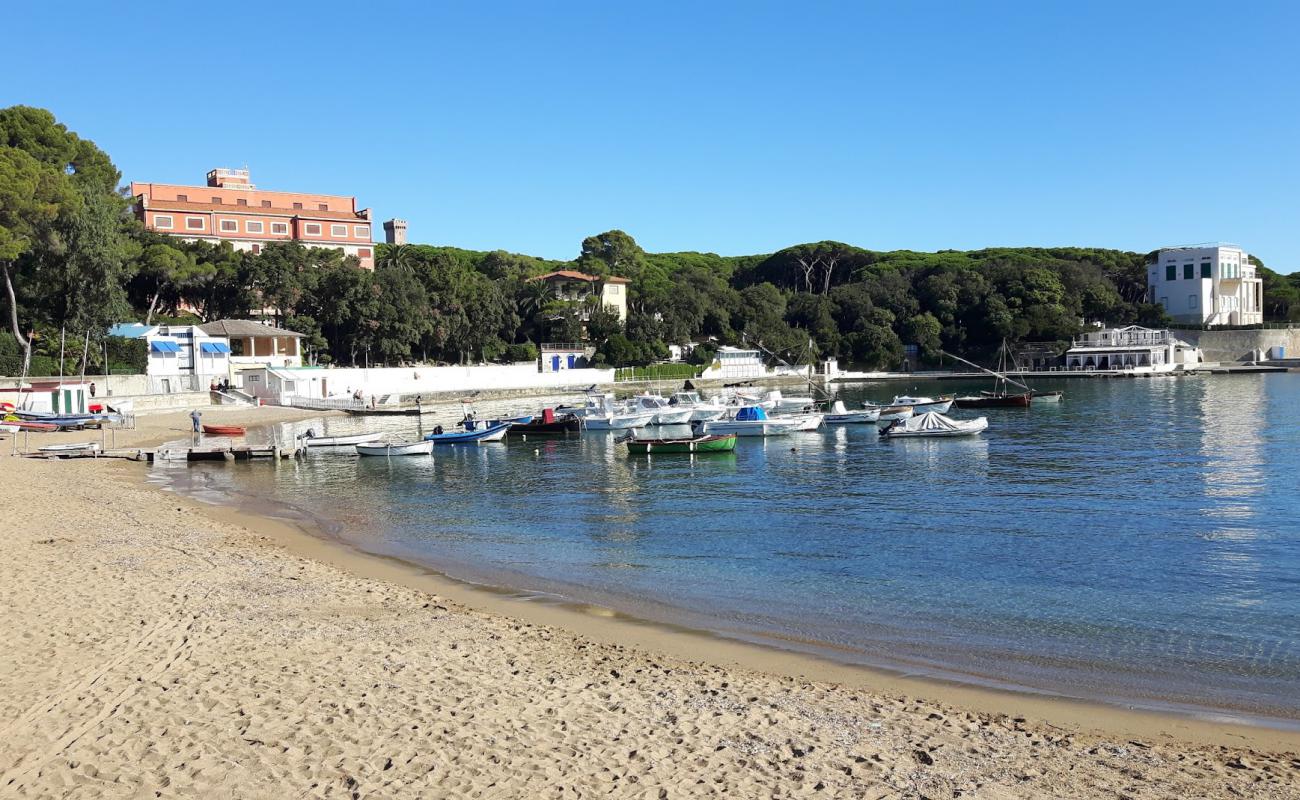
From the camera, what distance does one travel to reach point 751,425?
5119cm

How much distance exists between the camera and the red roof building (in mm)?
95188

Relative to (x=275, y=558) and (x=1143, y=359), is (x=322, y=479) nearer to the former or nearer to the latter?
(x=275, y=558)

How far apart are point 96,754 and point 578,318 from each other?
304 feet

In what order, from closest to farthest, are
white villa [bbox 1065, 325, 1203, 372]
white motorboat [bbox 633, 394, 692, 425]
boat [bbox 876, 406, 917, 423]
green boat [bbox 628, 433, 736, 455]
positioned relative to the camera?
green boat [bbox 628, 433, 736, 455] → white motorboat [bbox 633, 394, 692, 425] → boat [bbox 876, 406, 917, 423] → white villa [bbox 1065, 325, 1203, 372]

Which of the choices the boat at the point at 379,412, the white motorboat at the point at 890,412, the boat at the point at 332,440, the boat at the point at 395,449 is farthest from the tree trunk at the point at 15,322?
the white motorboat at the point at 890,412

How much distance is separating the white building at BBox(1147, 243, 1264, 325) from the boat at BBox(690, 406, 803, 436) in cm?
10221

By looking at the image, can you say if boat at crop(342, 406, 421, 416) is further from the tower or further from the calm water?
the tower

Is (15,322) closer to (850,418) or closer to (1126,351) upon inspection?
(850,418)

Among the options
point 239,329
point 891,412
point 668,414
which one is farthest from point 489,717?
point 239,329

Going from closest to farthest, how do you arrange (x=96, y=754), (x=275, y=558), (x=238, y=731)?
1. (x=96, y=754)
2. (x=238, y=731)
3. (x=275, y=558)

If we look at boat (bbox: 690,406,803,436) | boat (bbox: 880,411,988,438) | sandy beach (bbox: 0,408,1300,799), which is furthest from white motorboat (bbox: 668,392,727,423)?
sandy beach (bbox: 0,408,1300,799)

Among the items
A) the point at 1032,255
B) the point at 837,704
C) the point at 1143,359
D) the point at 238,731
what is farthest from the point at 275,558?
the point at 1032,255

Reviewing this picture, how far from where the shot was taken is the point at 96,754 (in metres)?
8.93

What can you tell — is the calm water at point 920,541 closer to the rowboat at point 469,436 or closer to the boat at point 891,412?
the rowboat at point 469,436
